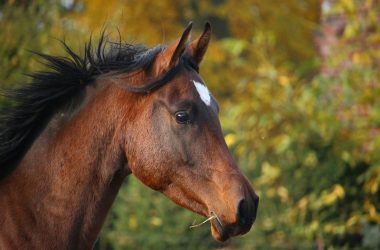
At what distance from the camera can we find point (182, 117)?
160 inches

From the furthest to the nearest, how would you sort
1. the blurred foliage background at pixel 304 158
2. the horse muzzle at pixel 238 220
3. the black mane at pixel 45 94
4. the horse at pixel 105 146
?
the blurred foliage background at pixel 304 158
the black mane at pixel 45 94
the horse at pixel 105 146
the horse muzzle at pixel 238 220

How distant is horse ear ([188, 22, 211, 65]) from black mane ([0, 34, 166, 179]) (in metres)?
0.16

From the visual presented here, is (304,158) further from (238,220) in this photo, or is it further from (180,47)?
(238,220)

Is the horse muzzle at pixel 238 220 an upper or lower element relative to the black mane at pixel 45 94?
lower

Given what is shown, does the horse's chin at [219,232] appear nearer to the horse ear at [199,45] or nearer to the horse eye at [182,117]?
the horse eye at [182,117]

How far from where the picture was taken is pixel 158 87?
4.15 meters

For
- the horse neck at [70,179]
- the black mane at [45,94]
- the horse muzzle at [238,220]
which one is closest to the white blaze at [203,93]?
the black mane at [45,94]

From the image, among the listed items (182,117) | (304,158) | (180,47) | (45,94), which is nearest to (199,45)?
(180,47)

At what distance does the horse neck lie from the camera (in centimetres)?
409

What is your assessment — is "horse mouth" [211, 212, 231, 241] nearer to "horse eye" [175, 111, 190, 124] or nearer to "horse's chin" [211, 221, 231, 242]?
"horse's chin" [211, 221, 231, 242]

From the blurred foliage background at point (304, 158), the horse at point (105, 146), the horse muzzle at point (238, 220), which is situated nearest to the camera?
the horse muzzle at point (238, 220)

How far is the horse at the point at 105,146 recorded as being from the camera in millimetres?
4039

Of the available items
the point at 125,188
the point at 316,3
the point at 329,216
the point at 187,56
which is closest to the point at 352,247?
the point at 329,216

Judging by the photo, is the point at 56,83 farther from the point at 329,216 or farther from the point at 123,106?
the point at 329,216
